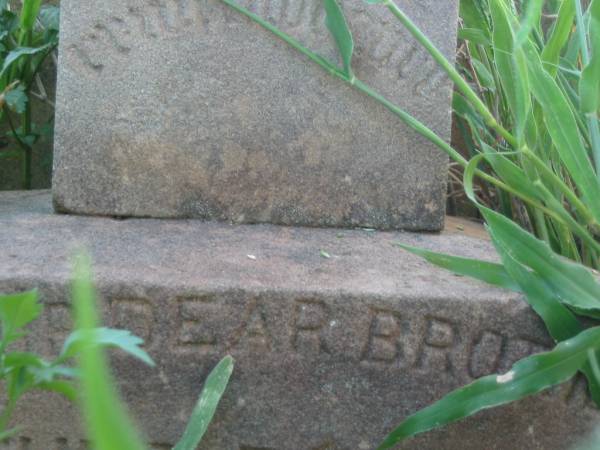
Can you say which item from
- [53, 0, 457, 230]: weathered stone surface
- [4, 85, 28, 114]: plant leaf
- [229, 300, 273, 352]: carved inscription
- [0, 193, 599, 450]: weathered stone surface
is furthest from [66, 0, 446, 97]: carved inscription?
[229, 300, 273, 352]: carved inscription

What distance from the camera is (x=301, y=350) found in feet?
2.94

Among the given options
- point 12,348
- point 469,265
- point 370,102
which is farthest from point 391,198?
point 12,348

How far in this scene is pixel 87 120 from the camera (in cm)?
120

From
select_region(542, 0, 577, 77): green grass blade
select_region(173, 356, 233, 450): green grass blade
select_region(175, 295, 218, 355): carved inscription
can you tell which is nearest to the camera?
select_region(173, 356, 233, 450): green grass blade

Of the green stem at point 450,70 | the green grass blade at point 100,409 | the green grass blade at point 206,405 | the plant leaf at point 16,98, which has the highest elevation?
the green stem at point 450,70

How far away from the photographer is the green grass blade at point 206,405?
77cm

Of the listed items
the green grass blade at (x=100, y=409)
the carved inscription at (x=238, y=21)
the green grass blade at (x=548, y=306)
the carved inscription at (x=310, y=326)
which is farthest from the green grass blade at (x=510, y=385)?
the green grass blade at (x=100, y=409)

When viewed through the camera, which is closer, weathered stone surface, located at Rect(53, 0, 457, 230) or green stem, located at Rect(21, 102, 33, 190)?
weathered stone surface, located at Rect(53, 0, 457, 230)

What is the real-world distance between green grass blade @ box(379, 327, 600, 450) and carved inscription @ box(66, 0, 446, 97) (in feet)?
1.79

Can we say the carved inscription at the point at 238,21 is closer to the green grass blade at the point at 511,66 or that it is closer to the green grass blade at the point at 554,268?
the green grass blade at the point at 511,66

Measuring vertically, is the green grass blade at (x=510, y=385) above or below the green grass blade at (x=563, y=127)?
below

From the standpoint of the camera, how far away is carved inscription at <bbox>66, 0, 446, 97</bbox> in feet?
3.95

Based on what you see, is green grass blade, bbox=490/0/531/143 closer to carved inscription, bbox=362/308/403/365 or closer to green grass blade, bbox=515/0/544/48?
green grass blade, bbox=515/0/544/48

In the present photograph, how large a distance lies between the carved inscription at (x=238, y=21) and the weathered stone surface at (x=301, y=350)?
43 cm
